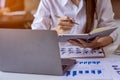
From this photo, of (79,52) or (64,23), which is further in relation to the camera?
(64,23)

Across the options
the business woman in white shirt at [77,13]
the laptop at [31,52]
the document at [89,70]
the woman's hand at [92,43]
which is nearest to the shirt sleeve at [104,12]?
the business woman in white shirt at [77,13]

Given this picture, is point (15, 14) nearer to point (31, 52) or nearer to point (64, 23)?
point (64, 23)

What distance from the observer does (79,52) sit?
1070mm

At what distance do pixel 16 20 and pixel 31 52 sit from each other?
1645mm

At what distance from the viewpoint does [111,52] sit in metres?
1.08

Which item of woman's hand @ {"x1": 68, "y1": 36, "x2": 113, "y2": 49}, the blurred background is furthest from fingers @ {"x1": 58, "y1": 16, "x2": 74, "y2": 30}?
the blurred background

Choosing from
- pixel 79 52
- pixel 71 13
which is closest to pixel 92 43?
pixel 79 52

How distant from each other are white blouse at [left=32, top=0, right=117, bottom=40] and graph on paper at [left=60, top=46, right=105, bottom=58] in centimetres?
34

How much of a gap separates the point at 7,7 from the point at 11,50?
5.51 feet

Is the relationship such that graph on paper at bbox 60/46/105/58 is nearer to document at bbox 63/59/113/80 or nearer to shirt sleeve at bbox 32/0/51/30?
document at bbox 63/59/113/80

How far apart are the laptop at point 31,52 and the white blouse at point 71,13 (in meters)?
0.60

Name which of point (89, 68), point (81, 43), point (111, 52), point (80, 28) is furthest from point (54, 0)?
point (89, 68)

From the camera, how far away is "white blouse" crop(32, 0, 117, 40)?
4.73 ft

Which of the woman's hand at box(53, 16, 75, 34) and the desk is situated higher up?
the woman's hand at box(53, 16, 75, 34)
